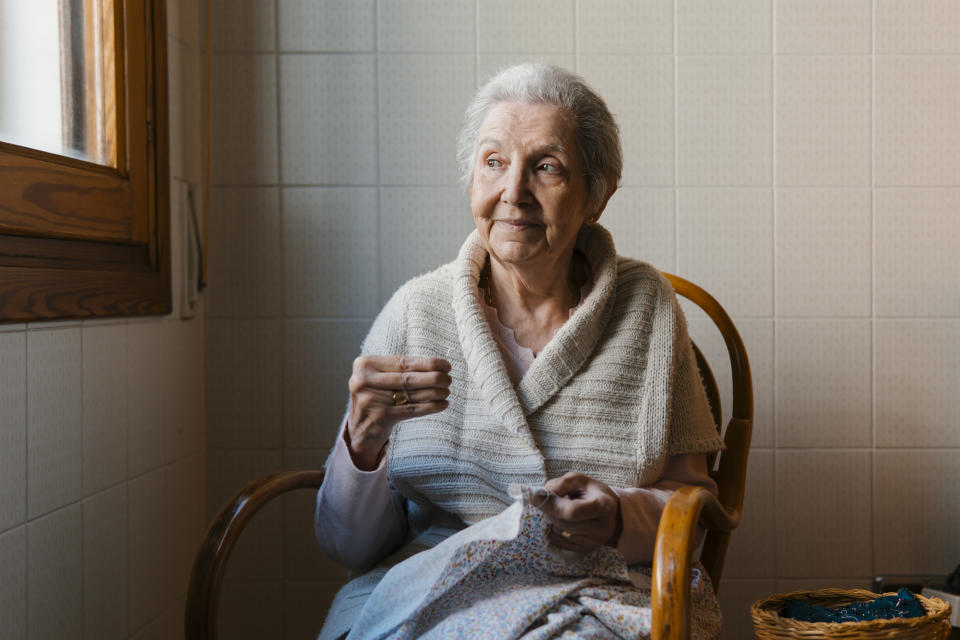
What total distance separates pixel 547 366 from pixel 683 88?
905 mm

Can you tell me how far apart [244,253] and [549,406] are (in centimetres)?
96

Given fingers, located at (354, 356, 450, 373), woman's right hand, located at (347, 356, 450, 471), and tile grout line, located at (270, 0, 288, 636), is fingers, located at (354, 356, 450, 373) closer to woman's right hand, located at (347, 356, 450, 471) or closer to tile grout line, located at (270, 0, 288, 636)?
woman's right hand, located at (347, 356, 450, 471)

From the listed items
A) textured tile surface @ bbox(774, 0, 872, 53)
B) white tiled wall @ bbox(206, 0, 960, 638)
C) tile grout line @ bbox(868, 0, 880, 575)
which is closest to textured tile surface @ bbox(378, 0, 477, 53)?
white tiled wall @ bbox(206, 0, 960, 638)

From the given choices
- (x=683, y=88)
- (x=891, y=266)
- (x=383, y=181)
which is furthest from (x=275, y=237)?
(x=891, y=266)

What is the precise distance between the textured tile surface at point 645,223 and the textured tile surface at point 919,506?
2.26 ft

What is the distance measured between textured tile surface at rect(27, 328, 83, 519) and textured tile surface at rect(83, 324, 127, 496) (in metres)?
0.03

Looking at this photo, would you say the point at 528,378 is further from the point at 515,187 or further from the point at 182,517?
the point at 182,517

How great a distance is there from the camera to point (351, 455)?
1.36 meters

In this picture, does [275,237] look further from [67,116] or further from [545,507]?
[545,507]

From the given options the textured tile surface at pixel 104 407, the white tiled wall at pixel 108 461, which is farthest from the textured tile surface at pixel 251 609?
the textured tile surface at pixel 104 407

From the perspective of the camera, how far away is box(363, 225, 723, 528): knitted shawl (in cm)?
145

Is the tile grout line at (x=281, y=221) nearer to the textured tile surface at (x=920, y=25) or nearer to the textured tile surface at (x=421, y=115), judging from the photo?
the textured tile surface at (x=421, y=115)

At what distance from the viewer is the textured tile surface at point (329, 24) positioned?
6.70ft

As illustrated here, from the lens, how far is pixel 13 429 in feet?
4.33
